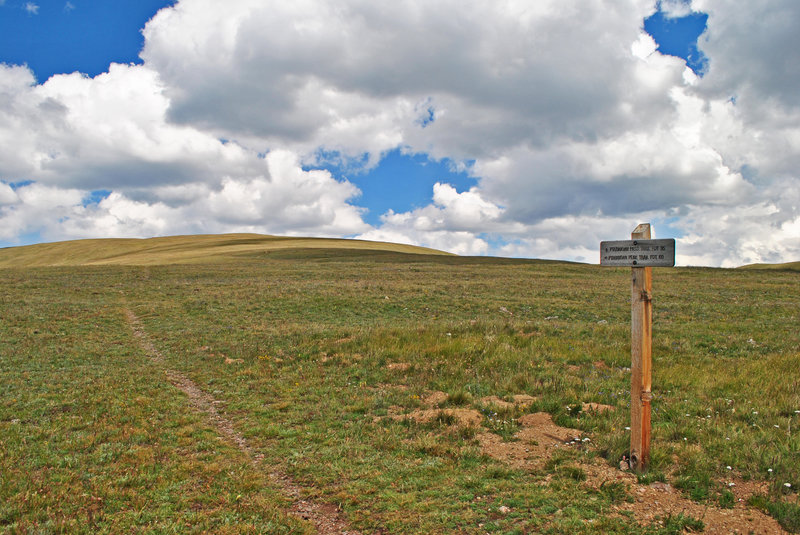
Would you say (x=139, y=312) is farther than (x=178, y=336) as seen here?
Yes

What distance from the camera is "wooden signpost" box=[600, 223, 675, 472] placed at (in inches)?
292

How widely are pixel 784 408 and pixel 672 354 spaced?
19.9 ft

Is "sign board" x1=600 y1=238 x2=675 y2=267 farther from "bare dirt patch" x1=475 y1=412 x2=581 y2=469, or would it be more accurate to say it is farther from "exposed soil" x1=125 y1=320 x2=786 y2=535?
"bare dirt patch" x1=475 y1=412 x2=581 y2=469

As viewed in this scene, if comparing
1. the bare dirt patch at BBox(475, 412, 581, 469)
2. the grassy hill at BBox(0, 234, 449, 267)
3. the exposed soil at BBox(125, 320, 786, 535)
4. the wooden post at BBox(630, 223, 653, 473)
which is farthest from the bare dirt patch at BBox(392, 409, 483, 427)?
the grassy hill at BBox(0, 234, 449, 267)

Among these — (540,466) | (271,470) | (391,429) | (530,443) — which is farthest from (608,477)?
(271,470)

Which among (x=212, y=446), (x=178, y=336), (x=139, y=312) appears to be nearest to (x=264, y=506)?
(x=212, y=446)

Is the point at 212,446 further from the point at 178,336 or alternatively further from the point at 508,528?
the point at 178,336

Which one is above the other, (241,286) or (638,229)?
(638,229)

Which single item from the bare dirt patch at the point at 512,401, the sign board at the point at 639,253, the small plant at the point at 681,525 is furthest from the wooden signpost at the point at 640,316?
the bare dirt patch at the point at 512,401

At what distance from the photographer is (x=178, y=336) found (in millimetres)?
21844

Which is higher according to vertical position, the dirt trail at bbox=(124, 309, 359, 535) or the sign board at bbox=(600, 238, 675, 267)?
the sign board at bbox=(600, 238, 675, 267)

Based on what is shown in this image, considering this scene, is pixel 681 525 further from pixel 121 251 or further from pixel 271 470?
pixel 121 251

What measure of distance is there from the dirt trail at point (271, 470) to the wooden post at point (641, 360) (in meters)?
4.71

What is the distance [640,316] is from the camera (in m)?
7.71
